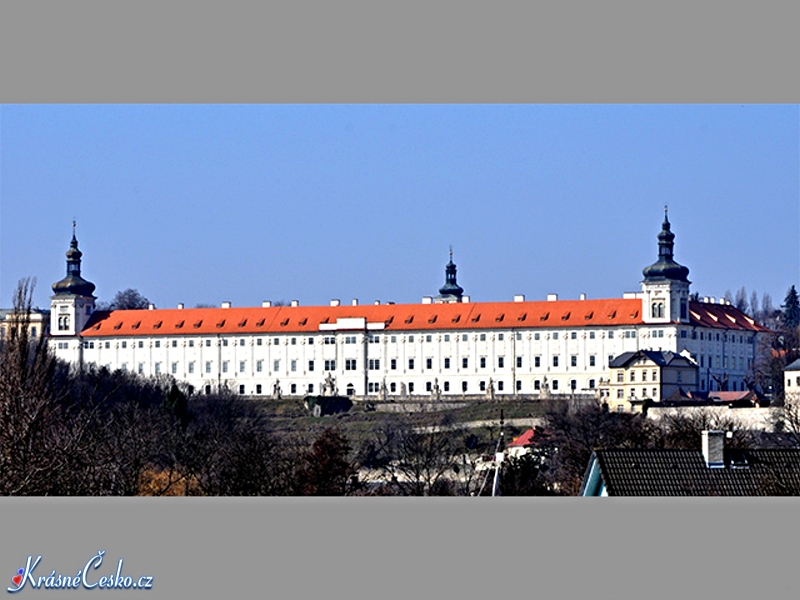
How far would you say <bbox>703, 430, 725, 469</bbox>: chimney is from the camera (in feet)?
108

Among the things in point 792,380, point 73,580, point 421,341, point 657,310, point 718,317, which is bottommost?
point 73,580

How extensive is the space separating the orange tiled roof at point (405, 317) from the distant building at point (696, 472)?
74.4 m

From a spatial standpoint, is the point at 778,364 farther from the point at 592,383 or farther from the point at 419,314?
the point at 419,314

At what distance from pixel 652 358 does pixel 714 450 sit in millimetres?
68123

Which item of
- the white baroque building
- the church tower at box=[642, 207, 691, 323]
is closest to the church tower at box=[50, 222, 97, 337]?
the white baroque building

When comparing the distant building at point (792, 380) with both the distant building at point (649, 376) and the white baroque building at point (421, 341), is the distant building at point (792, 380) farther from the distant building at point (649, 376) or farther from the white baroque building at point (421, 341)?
the white baroque building at point (421, 341)

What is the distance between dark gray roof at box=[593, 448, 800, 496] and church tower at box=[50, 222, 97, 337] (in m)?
88.3

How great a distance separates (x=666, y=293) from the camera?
10712 cm

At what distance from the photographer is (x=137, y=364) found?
115812mm

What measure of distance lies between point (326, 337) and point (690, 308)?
2012 cm

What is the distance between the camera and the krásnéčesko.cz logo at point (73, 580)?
23.3 m

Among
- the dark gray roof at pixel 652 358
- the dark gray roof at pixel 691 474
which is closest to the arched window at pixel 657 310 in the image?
the dark gray roof at pixel 652 358

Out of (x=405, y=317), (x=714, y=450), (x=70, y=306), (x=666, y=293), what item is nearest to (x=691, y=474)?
(x=714, y=450)

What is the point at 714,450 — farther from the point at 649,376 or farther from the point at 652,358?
the point at 652,358
